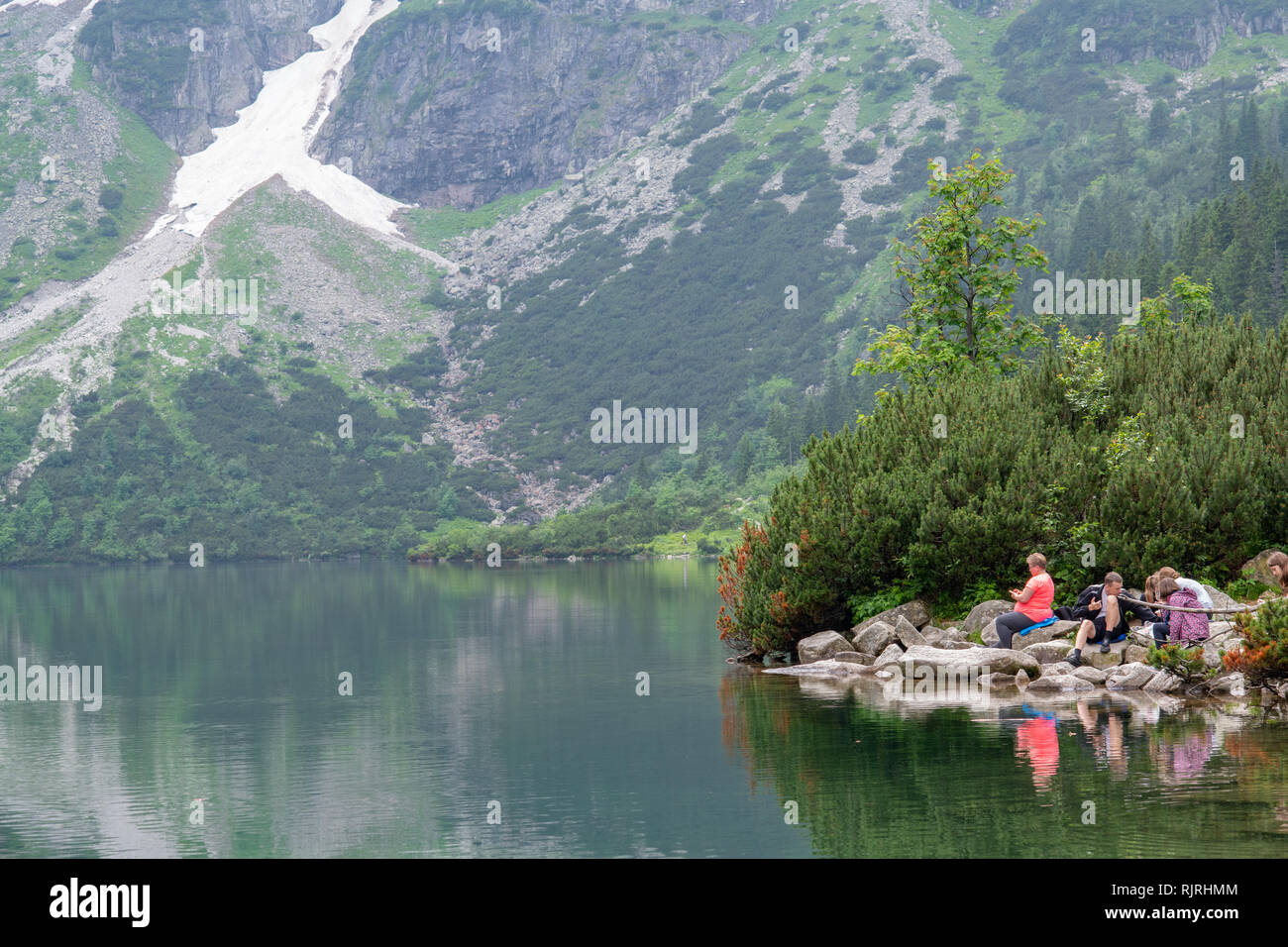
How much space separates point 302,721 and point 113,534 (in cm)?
15116

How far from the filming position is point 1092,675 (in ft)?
83.8

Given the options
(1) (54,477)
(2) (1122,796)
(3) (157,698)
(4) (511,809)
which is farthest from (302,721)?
(1) (54,477)

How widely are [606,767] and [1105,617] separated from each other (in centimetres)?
1131

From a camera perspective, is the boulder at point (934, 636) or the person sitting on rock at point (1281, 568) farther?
the boulder at point (934, 636)

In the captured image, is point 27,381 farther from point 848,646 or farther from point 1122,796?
point 1122,796

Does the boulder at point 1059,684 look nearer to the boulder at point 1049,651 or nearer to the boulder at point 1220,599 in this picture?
the boulder at point 1049,651

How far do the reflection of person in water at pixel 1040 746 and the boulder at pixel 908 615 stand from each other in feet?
29.0

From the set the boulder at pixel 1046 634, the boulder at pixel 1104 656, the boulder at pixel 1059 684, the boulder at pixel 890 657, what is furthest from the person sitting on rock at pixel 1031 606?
the boulder at pixel 890 657

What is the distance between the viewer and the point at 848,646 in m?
31.2

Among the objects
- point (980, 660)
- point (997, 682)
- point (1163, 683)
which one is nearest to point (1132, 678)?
point (1163, 683)

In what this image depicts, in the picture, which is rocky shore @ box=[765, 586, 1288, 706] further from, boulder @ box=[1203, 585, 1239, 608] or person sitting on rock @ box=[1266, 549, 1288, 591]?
person sitting on rock @ box=[1266, 549, 1288, 591]

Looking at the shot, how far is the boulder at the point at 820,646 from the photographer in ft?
103

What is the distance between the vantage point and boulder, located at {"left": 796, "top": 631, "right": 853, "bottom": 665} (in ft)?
103

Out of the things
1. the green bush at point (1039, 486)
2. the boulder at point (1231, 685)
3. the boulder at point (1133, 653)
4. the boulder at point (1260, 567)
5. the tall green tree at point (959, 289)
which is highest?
the tall green tree at point (959, 289)
